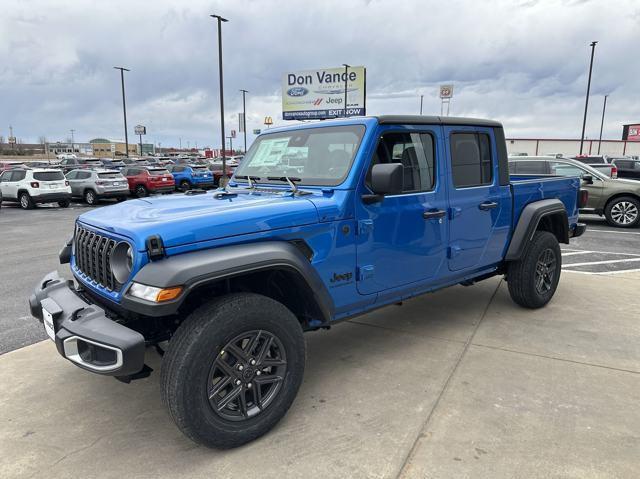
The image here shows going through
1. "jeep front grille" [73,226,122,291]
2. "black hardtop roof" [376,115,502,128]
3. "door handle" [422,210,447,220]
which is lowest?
"jeep front grille" [73,226,122,291]

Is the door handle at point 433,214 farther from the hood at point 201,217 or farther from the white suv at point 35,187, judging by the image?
the white suv at point 35,187

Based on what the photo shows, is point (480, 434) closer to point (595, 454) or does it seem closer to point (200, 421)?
point (595, 454)

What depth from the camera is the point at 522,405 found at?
10.2ft

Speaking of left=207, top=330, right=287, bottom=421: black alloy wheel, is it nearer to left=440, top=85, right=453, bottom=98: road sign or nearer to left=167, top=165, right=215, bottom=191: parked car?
left=167, top=165, right=215, bottom=191: parked car

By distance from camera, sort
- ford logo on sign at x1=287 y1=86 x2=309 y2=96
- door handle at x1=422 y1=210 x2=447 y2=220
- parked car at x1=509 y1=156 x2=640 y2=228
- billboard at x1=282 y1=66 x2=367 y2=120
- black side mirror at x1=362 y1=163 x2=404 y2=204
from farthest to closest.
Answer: ford logo on sign at x1=287 y1=86 x2=309 y2=96 → billboard at x1=282 y1=66 x2=367 y2=120 → parked car at x1=509 y1=156 x2=640 y2=228 → door handle at x1=422 y1=210 x2=447 y2=220 → black side mirror at x1=362 y1=163 x2=404 y2=204

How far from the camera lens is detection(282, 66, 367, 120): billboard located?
126 ft

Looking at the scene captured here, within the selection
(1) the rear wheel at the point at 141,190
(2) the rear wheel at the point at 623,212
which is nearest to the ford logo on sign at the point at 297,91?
(1) the rear wheel at the point at 141,190

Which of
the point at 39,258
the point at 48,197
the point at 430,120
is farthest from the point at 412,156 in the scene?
the point at 48,197

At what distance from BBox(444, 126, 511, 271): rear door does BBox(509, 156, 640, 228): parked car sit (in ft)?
24.9

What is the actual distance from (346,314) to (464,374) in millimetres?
1076

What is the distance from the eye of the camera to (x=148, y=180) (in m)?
20.9

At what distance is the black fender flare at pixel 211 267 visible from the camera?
2344mm

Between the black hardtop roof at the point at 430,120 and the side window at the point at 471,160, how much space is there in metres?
0.11

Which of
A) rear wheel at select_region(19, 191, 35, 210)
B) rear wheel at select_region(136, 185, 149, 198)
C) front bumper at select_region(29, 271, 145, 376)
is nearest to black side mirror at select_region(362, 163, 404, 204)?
front bumper at select_region(29, 271, 145, 376)
